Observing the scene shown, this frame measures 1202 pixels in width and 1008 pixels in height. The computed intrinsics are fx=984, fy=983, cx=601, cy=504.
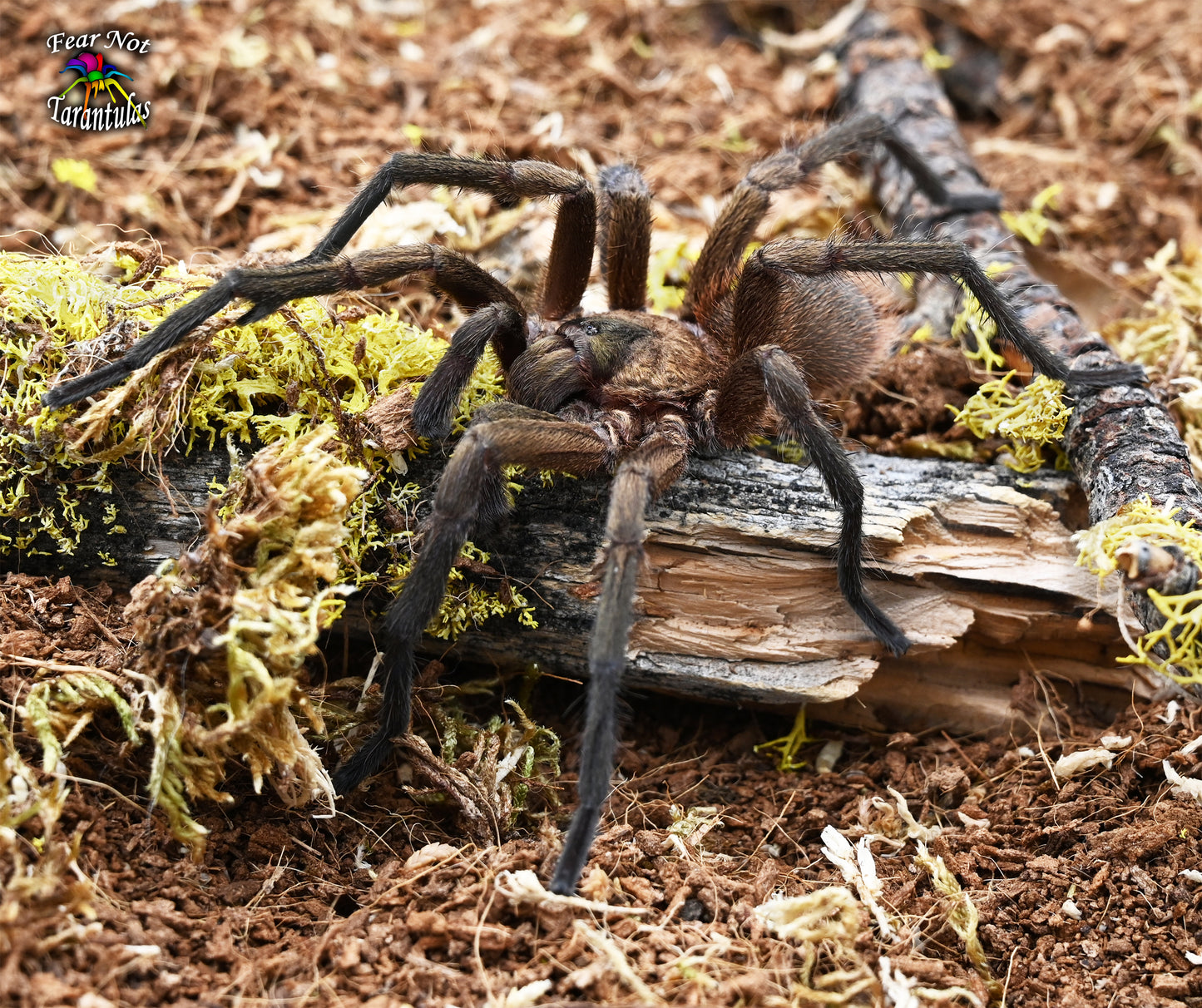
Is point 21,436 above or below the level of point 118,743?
above

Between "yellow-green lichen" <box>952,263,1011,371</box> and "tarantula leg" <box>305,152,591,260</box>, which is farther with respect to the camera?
"yellow-green lichen" <box>952,263,1011,371</box>

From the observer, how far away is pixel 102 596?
3062 millimetres

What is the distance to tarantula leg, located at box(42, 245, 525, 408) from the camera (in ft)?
9.39

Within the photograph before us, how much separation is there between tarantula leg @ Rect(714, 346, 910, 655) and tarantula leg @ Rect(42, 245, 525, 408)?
3.75 feet

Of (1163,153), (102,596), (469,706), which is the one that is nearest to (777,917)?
(469,706)

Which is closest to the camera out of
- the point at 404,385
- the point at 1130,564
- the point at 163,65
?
the point at 1130,564

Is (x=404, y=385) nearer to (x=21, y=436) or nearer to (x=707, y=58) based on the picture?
(x=21, y=436)

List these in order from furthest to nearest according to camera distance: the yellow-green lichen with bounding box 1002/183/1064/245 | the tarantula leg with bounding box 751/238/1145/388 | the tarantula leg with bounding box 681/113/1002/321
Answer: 1. the yellow-green lichen with bounding box 1002/183/1064/245
2. the tarantula leg with bounding box 681/113/1002/321
3. the tarantula leg with bounding box 751/238/1145/388

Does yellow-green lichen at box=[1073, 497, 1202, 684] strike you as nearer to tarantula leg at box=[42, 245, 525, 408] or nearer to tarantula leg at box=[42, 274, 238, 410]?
tarantula leg at box=[42, 245, 525, 408]

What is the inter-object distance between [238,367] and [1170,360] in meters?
3.63

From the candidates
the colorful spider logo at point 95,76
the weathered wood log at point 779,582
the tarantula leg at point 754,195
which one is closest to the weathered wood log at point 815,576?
the weathered wood log at point 779,582

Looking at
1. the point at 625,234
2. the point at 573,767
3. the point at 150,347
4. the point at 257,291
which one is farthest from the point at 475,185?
the point at 573,767

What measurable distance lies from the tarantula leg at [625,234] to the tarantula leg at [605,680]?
1.46 metres
